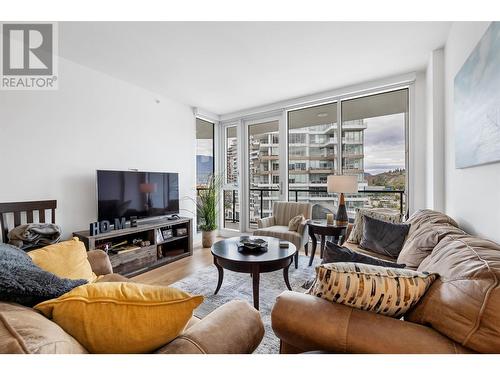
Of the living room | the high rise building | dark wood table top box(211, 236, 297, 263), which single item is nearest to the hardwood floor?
the living room

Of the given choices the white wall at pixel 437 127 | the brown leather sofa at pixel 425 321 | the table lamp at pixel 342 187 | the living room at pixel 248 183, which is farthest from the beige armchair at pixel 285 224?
the brown leather sofa at pixel 425 321

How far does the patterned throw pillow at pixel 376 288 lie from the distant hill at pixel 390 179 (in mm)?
2911

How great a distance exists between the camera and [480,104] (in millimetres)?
1444

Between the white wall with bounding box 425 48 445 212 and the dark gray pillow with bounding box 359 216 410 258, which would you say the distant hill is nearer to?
the white wall with bounding box 425 48 445 212

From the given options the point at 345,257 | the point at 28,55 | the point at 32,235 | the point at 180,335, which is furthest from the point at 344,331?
the point at 28,55

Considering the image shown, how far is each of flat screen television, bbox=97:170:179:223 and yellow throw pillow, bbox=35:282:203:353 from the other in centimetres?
233

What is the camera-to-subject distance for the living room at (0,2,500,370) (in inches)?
31.1

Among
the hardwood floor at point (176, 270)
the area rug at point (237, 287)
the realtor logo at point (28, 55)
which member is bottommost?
the hardwood floor at point (176, 270)

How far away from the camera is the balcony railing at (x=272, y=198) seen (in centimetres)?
358

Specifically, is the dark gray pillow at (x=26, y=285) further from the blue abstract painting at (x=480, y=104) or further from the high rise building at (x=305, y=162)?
the high rise building at (x=305, y=162)

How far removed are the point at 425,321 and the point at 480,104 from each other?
1.36m

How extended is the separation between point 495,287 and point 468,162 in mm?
1260

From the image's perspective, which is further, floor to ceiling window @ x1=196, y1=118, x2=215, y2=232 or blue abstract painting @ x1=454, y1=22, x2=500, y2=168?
floor to ceiling window @ x1=196, y1=118, x2=215, y2=232
